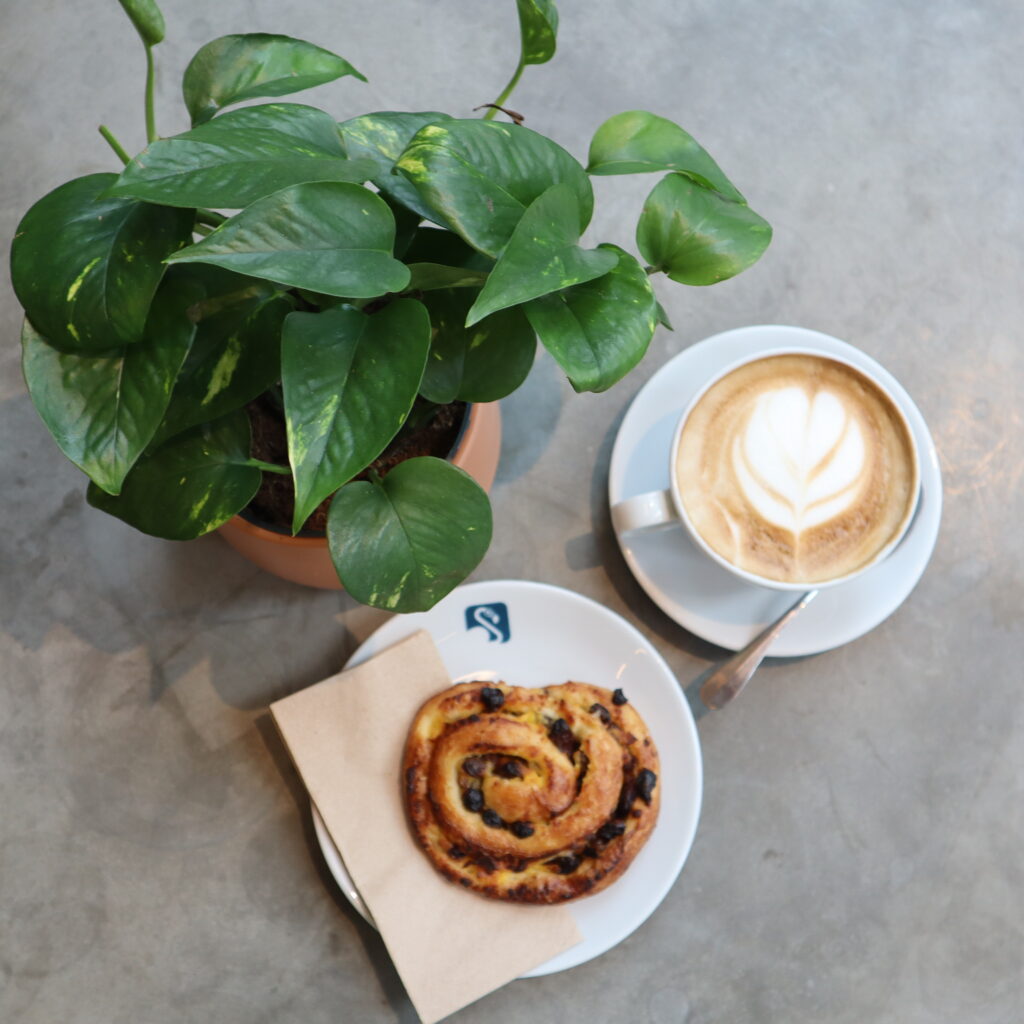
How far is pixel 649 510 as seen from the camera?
33.2 inches

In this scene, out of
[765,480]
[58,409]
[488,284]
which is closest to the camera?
[488,284]

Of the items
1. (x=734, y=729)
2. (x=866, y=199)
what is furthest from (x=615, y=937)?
(x=866, y=199)

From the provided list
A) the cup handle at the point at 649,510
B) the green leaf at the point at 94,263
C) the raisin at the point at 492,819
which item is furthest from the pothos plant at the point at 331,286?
the raisin at the point at 492,819

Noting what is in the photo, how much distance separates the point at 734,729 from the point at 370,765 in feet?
1.15

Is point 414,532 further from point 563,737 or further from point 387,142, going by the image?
point 563,737

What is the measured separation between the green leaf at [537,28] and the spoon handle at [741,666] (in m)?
0.50

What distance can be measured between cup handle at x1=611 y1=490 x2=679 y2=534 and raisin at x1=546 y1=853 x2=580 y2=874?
0.29m

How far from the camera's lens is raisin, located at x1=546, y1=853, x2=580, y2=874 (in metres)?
0.88

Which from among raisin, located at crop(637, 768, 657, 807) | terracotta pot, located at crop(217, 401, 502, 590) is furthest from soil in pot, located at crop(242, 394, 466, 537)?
raisin, located at crop(637, 768, 657, 807)

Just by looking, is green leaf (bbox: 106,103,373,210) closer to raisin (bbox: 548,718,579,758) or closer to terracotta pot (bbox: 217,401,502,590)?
terracotta pot (bbox: 217,401,502,590)

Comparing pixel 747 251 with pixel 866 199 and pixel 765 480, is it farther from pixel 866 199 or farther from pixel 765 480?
pixel 866 199

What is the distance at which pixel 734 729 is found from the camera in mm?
982

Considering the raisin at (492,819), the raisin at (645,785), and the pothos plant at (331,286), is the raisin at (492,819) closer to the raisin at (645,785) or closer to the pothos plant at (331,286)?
the raisin at (645,785)

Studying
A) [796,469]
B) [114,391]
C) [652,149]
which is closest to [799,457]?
[796,469]
